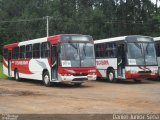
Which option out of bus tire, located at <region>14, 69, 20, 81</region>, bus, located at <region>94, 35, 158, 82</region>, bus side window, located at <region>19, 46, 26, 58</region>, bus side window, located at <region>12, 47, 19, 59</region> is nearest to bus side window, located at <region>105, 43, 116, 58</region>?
bus, located at <region>94, 35, 158, 82</region>

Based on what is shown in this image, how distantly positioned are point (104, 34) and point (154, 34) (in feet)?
27.2

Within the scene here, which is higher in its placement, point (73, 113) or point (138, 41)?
point (138, 41)

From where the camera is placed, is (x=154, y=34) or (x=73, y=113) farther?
(x=154, y=34)

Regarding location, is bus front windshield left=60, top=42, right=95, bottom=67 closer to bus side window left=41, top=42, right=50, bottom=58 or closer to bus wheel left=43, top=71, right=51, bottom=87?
bus side window left=41, top=42, right=50, bottom=58

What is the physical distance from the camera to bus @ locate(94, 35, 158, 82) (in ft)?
89.3

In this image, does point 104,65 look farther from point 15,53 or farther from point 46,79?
point 15,53

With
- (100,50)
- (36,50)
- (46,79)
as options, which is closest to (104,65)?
(100,50)

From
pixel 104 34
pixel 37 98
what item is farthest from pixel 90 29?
pixel 37 98

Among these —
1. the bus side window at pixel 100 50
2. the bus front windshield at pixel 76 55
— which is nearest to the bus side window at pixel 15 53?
the bus side window at pixel 100 50

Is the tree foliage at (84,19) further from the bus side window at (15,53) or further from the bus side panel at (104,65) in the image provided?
the bus side panel at (104,65)

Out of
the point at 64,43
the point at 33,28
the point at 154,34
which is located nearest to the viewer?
the point at 64,43

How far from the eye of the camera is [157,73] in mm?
27781

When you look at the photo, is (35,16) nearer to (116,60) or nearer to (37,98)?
(116,60)

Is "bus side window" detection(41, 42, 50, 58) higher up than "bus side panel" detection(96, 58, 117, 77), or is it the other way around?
"bus side window" detection(41, 42, 50, 58)
